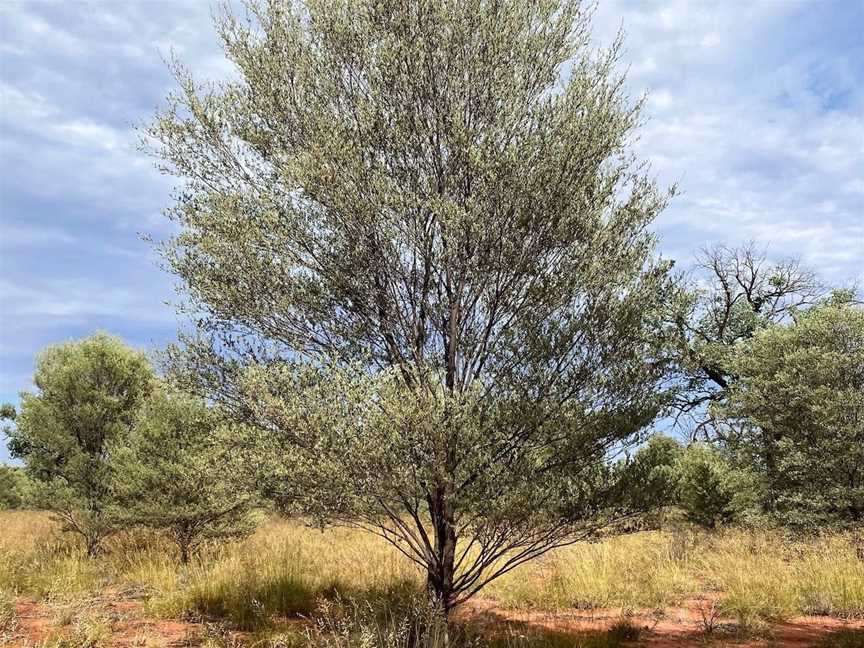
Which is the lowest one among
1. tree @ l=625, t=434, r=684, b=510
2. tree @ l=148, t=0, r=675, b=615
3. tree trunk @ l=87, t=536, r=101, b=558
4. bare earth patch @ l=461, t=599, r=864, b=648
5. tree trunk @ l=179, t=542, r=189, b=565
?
bare earth patch @ l=461, t=599, r=864, b=648

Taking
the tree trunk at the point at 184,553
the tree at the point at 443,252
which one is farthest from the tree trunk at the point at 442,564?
the tree trunk at the point at 184,553

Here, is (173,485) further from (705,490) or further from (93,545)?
(705,490)

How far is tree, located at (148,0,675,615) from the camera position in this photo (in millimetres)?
7152

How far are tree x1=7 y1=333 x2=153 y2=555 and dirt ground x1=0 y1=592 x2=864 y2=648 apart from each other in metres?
5.38

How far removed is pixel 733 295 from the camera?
27.1 metres

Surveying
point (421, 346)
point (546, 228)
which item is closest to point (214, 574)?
point (421, 346)

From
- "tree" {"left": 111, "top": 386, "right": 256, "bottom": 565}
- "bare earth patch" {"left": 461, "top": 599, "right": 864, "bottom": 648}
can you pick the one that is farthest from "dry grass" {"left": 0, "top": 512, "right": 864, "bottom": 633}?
"tree" {"left": 111, "top": 386, "right": 256, "bottom": 565}

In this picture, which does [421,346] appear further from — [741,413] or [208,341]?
[741,413]

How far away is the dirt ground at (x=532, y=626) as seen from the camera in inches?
338

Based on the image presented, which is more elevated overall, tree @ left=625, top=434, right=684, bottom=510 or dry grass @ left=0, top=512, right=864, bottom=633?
tree @ left=625, top=434, right=684, bottom=510

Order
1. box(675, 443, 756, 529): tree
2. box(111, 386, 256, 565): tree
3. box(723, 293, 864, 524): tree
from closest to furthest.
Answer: box(111, 386, 256, 565): tree → box(723, 293, 864, 524): tree → box(675, 443, 756, 529): tree

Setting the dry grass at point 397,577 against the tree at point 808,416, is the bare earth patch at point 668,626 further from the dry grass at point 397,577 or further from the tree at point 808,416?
the tree at point 808,416

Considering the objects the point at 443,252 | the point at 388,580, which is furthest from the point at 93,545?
the point at 443,252

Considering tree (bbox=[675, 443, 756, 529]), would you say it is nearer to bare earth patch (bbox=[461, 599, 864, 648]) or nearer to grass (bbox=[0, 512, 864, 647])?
grass (bbox=[0, 512, 864, 647])
